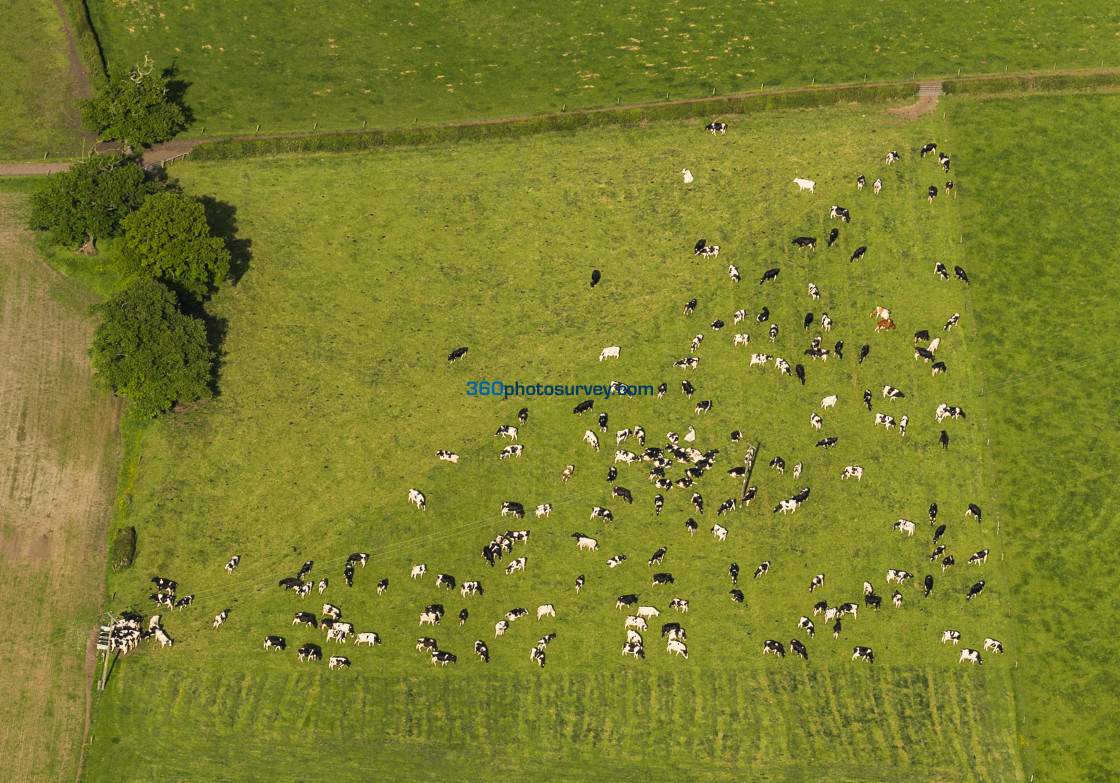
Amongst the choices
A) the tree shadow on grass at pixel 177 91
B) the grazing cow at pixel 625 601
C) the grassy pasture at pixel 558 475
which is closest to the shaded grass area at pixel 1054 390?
the grassy pasture at pixel 558 475

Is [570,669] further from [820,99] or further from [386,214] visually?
[820,99]

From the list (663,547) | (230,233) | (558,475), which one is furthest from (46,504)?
(663,547)

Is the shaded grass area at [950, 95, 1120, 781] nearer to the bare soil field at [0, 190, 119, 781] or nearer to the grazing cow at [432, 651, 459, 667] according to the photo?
the grazing cow at [432, 651, 459, 667]

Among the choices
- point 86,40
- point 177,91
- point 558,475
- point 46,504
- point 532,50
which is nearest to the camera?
point 46,504

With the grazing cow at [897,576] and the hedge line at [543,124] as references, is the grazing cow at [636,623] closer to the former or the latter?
the grazing cow at [897,576]

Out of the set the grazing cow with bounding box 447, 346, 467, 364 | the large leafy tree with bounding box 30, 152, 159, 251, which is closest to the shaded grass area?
the grazing cow with bounding box 447, 346, 467, 364

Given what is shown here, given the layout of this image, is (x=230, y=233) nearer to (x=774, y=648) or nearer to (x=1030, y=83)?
(x=774, y=648)
